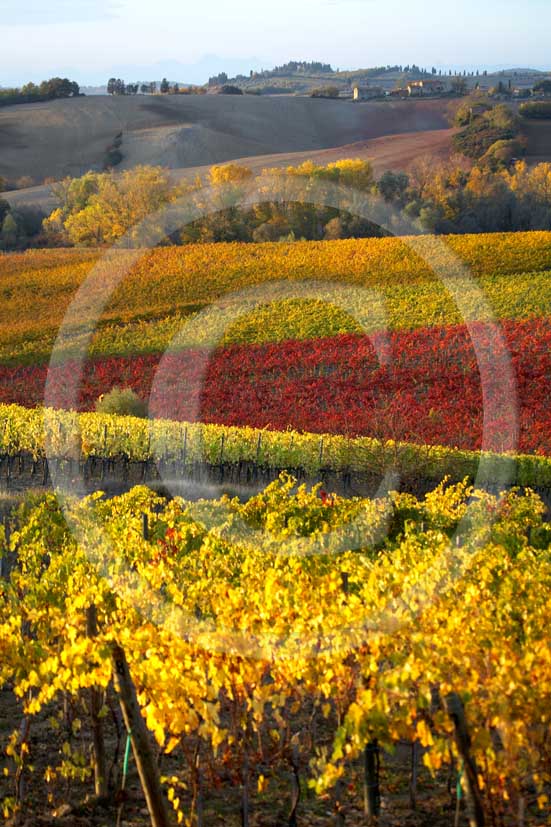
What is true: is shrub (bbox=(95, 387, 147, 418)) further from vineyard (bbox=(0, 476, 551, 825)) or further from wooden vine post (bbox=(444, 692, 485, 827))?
wooden vine post (bbox=(444, 692, 485, 827))

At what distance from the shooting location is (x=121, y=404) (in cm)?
3981

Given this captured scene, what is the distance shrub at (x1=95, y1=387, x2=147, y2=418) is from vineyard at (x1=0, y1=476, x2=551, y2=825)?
22.8 meters

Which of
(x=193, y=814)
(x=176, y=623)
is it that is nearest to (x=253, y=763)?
(x=193, y=814)

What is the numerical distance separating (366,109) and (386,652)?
6723 inches

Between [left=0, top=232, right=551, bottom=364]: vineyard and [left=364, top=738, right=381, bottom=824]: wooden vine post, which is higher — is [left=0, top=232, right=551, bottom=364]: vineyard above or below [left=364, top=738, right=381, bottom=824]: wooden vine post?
above

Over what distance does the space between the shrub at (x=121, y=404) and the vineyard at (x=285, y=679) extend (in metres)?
22.8

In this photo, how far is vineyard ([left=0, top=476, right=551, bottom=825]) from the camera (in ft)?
30.6

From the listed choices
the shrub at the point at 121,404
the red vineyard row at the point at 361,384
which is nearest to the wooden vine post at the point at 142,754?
the red vineyard row at the point at 361,384

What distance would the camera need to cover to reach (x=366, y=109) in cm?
17238

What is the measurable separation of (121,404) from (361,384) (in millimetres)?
10163

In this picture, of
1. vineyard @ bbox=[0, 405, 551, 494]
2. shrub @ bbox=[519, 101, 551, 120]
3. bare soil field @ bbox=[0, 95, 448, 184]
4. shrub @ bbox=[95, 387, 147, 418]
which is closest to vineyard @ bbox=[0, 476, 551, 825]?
vineyard @ bbox=[0, 405, 551, 494]

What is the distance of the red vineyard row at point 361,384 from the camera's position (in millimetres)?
37656

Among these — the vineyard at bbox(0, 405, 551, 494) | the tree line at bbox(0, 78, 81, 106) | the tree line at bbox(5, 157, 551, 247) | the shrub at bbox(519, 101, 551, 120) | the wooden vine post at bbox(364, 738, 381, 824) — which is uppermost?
the tree line at bbox(0, 78, 81, 106)

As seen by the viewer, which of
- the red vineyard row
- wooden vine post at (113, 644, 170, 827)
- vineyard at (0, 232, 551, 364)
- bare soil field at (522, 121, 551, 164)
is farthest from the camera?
bare soil field at (522, 121, 551, 164)
